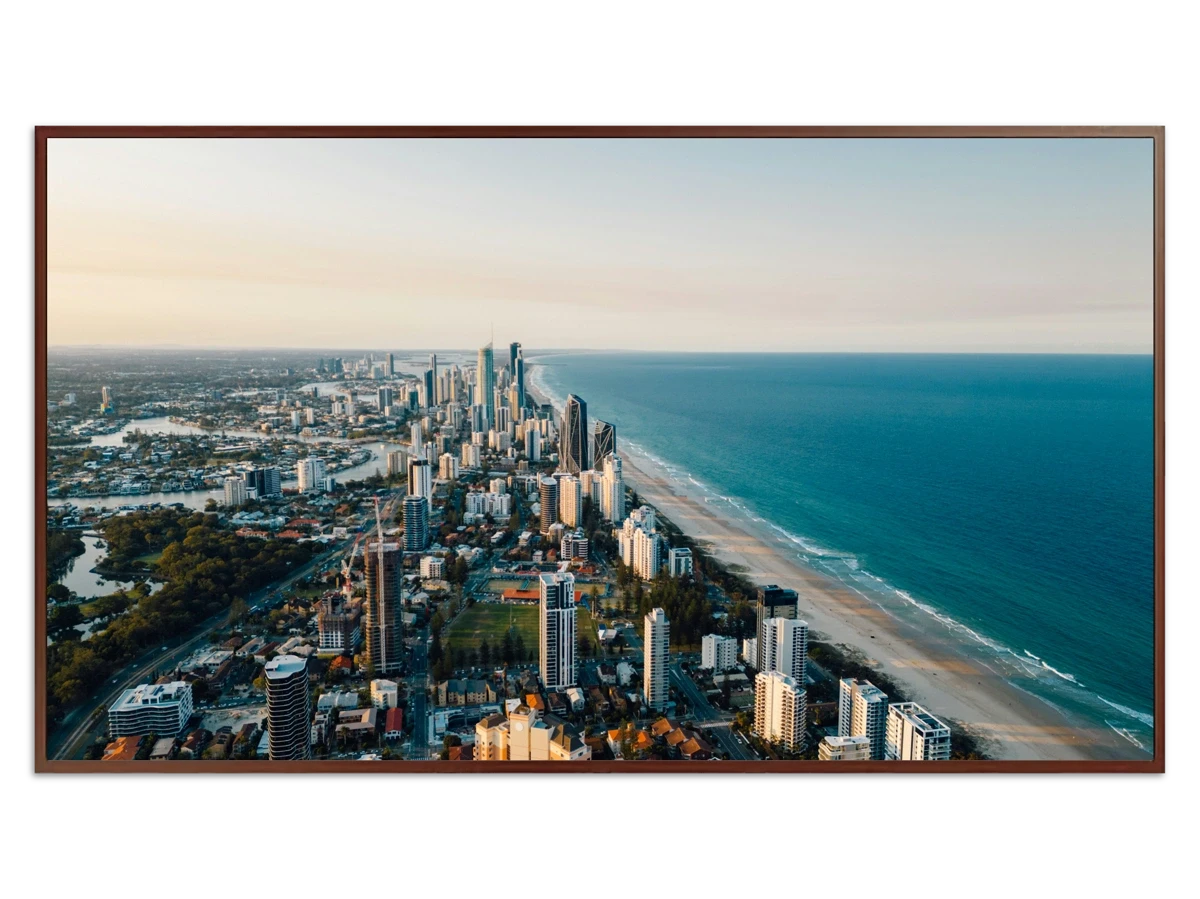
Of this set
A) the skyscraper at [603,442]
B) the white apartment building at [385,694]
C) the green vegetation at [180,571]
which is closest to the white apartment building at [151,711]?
the green vegetation at [180,571]

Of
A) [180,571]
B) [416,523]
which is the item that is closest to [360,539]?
[416,523]

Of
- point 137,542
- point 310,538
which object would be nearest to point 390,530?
point 310,538

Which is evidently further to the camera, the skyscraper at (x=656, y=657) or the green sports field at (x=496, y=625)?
the green sports field at (x=496, y=625)

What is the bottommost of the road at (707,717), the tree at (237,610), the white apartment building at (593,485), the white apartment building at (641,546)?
the road at (707,717)

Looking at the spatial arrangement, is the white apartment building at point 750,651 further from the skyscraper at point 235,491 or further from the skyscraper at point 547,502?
the skyscraper at point 235,491

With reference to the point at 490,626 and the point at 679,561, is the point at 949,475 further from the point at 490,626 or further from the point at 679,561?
the point at 490,626
